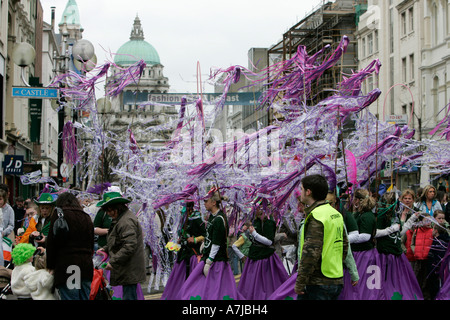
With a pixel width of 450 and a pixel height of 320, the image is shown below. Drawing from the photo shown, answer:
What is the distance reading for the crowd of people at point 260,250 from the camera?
602 cm

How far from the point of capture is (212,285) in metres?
9.02

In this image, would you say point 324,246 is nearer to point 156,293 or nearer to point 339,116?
point 339,116

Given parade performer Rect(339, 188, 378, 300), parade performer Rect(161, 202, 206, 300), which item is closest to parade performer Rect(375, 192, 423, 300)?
parade performer Rect(339, 188, 378, 300)

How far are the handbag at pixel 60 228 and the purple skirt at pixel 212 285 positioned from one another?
2375 mm

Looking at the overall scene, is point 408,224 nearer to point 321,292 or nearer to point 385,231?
point 385,231

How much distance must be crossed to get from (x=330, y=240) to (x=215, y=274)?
11.1 ft

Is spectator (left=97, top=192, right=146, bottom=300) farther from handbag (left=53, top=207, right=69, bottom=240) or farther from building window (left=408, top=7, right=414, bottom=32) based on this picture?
building window (left=408, top=7, right=414, bottom=32)

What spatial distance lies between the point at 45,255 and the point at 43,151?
37.0 m

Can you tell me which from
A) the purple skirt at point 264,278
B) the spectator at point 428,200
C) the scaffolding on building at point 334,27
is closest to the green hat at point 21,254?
the purple skirt at point 264,278

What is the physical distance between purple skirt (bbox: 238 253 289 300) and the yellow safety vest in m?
4.25

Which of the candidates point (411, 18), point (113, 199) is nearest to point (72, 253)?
point (113, 199)

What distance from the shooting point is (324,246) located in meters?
5.93
